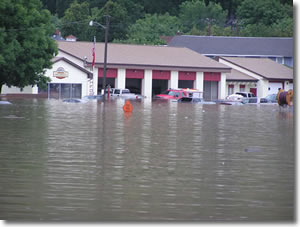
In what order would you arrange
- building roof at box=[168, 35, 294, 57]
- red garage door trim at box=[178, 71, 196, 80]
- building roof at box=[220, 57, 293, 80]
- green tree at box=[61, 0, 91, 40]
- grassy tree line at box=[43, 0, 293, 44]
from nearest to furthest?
Answer: red garage door trim at box=[178, 71, 196, 80], building roof at box=[220, 57, 293, 80], building roof at box=[168, 35, 294, 57], green tree at box=[61, 0, 91, 40], grassy tree line at box=[43, 0, 293, 44]

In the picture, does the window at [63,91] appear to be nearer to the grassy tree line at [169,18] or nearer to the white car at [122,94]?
the white car at [122,94]

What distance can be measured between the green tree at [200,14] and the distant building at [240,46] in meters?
30.9

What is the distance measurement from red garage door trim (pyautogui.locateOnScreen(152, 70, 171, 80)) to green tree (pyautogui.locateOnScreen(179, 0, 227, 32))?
2020 inches

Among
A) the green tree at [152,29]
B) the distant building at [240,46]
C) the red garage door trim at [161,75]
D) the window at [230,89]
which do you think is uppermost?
the green tree at [152,29]

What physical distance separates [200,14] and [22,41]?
288 feet

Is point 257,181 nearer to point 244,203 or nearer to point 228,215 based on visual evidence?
point 244,203

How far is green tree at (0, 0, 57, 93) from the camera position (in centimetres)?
5238

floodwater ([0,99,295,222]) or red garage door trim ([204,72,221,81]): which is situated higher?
red garage door trim ([204,72,221,81])

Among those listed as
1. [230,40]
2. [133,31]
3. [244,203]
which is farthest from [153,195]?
[133,31]

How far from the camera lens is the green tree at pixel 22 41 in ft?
172

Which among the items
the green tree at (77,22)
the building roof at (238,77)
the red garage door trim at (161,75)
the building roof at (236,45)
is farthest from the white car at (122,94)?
the green tree at (77,22)

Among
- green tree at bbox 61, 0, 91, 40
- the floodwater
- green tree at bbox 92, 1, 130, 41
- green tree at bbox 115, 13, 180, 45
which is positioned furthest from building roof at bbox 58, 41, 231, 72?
the floodwater

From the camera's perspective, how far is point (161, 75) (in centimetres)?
8662

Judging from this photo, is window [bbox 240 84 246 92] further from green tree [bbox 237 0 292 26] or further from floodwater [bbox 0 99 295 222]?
floodwater [bbox 0 99 295 222]
